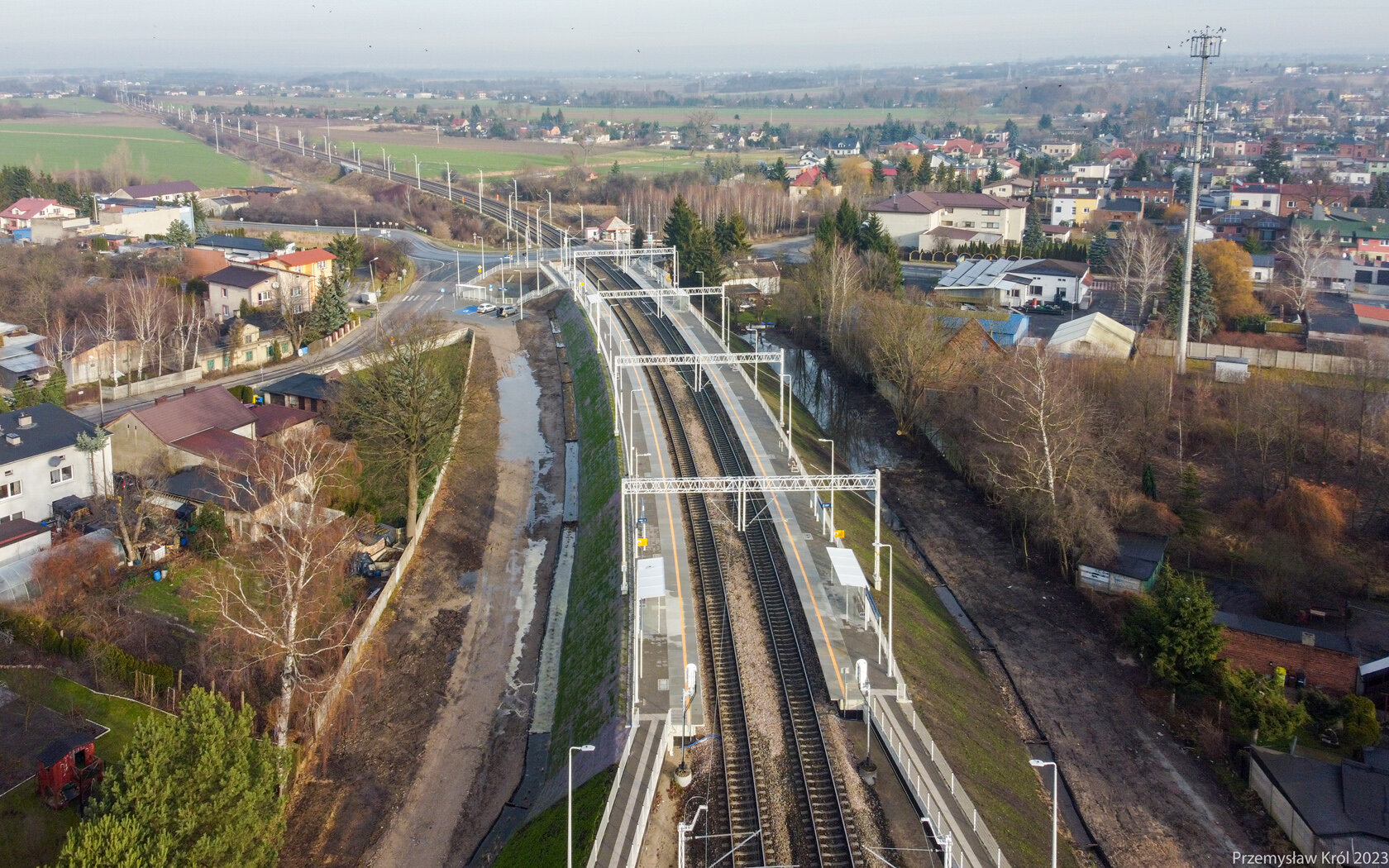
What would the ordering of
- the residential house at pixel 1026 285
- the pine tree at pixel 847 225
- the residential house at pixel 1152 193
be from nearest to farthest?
the residential house at pixel 1026 285 → the pine tree at pixel 847 225 → the residential house at pixel 1152 193

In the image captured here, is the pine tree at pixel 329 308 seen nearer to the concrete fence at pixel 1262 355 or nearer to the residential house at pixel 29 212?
the residential house at pixel 29 212

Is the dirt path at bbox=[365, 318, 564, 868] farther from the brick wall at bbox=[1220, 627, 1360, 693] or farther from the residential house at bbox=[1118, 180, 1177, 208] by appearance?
the residential house at bbox=[1118, 180, 1177, 208]

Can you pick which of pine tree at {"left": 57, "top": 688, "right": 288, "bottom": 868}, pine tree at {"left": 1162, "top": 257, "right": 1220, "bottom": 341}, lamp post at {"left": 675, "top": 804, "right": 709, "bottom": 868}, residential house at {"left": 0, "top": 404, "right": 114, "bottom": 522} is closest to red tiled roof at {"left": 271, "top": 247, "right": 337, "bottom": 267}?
residential house at {"left": 0, "top": 404, "right": 114, "bottom": 522}

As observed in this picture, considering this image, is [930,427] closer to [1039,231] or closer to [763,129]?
[1039,231]

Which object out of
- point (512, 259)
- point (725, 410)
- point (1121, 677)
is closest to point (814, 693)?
point (1121, 677)

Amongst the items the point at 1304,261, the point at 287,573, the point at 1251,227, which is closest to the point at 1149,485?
the point at 287,573

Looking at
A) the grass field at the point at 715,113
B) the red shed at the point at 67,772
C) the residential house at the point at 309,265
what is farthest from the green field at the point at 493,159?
the red shed at the point at 67,772
